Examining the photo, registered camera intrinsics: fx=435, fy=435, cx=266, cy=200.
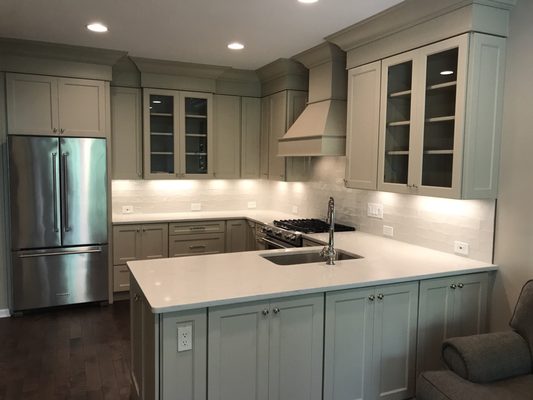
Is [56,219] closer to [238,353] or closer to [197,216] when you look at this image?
[197,216]

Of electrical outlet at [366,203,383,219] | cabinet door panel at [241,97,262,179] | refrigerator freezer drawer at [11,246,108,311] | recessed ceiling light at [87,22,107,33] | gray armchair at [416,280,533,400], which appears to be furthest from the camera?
cabinet door panel at [241,97,262,179]

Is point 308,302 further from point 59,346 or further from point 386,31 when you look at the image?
point 59,346

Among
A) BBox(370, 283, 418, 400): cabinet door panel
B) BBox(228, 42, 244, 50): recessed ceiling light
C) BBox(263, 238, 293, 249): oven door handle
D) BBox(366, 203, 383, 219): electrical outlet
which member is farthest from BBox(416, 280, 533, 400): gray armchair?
BBox(228, 42, 244, 50): recessed ceiling light

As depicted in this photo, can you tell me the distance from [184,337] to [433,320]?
1.58 metres

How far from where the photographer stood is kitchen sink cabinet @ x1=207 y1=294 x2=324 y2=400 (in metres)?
2.21

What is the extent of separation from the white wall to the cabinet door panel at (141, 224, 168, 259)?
3.41 meters

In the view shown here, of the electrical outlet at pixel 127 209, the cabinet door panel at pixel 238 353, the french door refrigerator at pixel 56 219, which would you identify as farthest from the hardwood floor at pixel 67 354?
the electrical outlet at pixel 127 209

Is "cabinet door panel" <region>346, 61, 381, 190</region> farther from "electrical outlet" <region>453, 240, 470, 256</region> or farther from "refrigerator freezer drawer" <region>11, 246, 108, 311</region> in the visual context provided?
"refrigerator freezer drawer" <region>11, 246, 108, 311</region>

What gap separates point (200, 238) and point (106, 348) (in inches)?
70.9

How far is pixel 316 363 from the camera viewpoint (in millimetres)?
2447

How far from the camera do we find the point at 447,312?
278 centimetres

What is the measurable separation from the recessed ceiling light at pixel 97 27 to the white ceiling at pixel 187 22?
0.05 metres

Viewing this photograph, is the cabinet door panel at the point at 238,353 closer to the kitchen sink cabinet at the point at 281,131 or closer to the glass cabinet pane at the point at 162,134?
the kitchen sink cabinet at the point at 281,131

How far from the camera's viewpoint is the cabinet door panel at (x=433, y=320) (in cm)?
271
